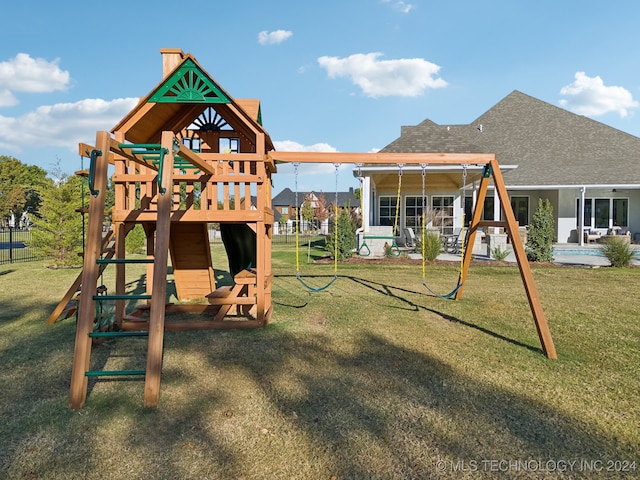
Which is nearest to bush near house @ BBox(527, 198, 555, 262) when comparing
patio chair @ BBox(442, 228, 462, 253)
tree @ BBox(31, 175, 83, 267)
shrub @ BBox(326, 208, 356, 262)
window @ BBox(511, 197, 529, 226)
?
patio chair @ BBox(442, 228, 462, 253)

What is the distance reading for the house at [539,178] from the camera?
18.3 m

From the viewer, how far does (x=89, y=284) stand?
3570 millimetres

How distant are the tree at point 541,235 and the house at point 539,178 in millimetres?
3247

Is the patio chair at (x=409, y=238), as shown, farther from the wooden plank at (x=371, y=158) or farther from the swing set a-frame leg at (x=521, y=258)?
the wooden plank at (x=371, y=158)

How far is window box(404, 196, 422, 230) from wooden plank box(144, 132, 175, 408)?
17003mm

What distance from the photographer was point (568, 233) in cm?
2067

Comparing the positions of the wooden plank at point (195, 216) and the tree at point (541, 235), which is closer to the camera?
the wooden plank at point (195, 216)

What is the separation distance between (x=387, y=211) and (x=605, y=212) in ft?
36.2

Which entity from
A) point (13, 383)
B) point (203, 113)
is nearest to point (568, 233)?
point (203, 113)

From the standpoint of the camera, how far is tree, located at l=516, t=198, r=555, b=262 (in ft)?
43.3

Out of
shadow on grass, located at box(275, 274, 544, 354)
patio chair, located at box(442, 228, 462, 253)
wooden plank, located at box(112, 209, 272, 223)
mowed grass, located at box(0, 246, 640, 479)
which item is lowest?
mowed grass, located at box(0, 246, 640, 479)

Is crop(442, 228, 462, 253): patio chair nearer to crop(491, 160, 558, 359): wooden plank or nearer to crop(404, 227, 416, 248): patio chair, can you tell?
crop(404, 227, 416, 248): patio chair

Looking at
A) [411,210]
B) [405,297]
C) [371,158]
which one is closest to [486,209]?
[411,210]

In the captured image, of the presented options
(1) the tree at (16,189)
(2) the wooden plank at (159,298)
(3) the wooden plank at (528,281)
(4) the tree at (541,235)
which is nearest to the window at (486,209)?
(4) the tree at (541,235)
